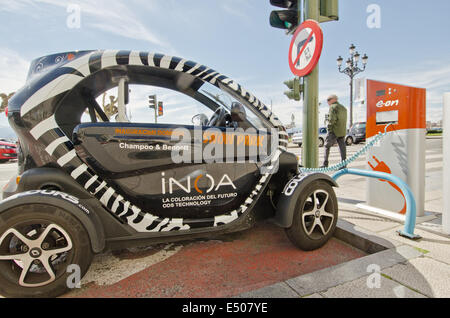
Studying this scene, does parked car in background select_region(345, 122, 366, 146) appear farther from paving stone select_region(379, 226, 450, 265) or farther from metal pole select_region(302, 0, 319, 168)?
paving stone select_region(379, 226, 450, 265)

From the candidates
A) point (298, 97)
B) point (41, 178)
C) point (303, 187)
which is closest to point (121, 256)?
point (41, 178)

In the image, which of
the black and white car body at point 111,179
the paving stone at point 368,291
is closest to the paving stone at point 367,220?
the black and white car body at point 111,179

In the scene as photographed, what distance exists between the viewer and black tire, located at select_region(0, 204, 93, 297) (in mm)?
1617

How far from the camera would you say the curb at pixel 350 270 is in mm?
1639

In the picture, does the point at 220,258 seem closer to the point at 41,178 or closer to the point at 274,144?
the point at 274,144

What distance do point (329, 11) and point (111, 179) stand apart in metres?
3.57

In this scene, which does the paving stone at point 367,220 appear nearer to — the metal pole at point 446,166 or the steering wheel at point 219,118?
→ the metal pole at point 446,166

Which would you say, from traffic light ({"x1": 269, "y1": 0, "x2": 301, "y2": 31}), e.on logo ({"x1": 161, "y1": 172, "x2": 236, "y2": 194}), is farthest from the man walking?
e.on logo ({"x1": 161, "y1": 172, "x2": 236, "y2": 194})

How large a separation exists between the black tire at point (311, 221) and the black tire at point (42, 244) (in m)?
1.72

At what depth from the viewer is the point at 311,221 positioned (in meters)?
2.42

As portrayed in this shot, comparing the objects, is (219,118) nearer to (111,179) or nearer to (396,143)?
(111,179)

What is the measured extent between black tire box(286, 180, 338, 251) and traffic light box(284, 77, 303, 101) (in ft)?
5.94

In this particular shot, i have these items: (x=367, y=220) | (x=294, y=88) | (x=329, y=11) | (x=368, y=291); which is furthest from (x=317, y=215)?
(x=329, y=11)

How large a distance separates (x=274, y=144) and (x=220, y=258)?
1.22 m
